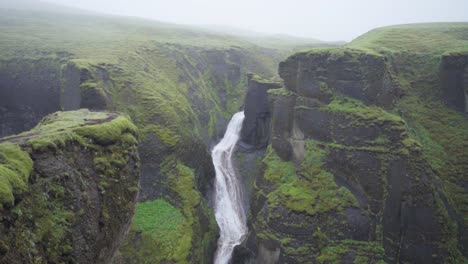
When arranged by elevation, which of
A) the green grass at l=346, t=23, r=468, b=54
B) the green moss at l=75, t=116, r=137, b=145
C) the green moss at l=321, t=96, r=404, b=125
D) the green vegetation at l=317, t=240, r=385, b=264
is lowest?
the green vegetation at l=317, t=240, r=385, b=264

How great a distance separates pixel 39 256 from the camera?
1123cm

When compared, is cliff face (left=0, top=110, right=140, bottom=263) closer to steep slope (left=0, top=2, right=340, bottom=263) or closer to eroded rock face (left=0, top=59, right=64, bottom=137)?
steep slope (left=0, top=2, right=340, bottom=263)

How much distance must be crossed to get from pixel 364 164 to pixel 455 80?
13.2m

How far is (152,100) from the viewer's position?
4006 cm

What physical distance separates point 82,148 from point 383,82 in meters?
27.1

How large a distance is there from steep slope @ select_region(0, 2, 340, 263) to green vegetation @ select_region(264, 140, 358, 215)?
8899mm

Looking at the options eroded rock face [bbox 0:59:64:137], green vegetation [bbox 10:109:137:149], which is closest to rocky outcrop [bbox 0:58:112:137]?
eroded rock face [bbox 0:59:64:137]

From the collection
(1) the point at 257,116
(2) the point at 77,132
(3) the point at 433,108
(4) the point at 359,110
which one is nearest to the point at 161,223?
(2) the point at 77,132

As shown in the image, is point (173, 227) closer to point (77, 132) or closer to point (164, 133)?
point (164, 133)

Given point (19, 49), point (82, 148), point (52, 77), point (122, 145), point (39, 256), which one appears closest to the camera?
point (39, 256)

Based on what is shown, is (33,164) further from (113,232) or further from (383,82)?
(383,82)

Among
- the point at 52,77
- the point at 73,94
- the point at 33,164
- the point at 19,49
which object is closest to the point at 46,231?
the point at 33,164

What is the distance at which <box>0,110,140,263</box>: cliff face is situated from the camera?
10.8 metres

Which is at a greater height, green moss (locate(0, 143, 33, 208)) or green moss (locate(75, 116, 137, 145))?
green moss (locate(0, 143, 33, 208))
